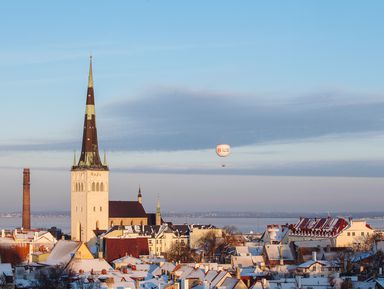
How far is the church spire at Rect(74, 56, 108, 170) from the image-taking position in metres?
133

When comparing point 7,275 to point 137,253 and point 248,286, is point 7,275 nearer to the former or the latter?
point 248,286

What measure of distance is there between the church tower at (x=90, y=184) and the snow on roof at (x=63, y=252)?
45.3 meters

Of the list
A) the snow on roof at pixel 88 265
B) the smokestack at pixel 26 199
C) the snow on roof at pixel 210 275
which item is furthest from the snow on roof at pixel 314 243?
the smokestack at pixel 26 199

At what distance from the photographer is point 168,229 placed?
13238 centimetres

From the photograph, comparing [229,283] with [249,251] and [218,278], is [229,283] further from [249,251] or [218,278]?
[249,251]

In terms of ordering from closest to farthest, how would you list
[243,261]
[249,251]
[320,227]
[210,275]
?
[210,275] → [243,261] → [249,251] → [320,227]

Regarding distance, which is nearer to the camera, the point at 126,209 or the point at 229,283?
the point at 229,283

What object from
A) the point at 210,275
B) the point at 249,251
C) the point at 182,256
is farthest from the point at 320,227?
the point at 210,275

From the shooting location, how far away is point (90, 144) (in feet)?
437

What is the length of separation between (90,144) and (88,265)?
6122 centimetres

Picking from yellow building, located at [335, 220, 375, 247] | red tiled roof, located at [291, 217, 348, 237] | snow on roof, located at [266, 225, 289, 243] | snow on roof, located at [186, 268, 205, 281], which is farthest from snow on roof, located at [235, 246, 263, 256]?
snow on roof, located at [186, 268, 205, 281]

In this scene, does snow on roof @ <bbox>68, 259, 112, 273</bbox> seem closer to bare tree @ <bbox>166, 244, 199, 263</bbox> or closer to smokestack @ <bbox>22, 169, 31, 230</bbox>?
bare tree @ <bbox>166, 244, 199, 263</bbox>

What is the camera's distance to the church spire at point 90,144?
437 ft

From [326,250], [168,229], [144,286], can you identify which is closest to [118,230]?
[168,229]
